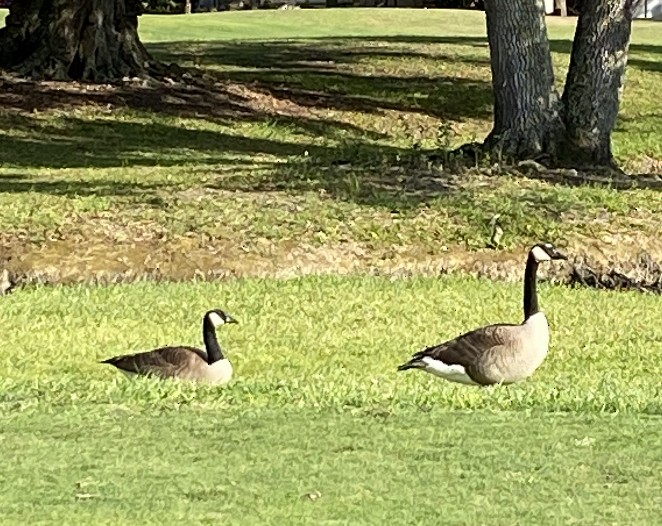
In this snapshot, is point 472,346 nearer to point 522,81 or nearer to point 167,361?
point 167,361

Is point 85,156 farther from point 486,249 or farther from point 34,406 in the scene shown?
point 34,406

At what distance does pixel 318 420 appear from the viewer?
25.4 feet

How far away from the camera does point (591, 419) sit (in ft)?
25.5

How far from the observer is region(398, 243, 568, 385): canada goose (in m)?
8.97

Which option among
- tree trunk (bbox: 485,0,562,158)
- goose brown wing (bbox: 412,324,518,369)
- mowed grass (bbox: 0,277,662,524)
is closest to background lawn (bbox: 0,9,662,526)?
mowed grass (bbox: 0,277,662,524)

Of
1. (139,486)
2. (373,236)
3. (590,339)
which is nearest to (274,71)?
(373,236)

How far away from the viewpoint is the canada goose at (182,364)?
921 centimetres

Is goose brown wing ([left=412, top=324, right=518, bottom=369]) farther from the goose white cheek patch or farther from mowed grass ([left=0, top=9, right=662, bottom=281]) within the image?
mowed grass ([left=0, top=9, right=662, bottom=281])

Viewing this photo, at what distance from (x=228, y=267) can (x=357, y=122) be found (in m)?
11.1

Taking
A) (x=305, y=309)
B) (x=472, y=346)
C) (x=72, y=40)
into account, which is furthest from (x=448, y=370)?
(x=72, y=40)

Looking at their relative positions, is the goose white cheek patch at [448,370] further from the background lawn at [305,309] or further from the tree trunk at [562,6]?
the tree trunk at [562,6]

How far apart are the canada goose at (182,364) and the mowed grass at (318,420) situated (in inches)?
7.0

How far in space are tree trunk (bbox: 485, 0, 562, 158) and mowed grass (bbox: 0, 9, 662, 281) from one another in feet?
3.26

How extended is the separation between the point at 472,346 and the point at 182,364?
164cm
